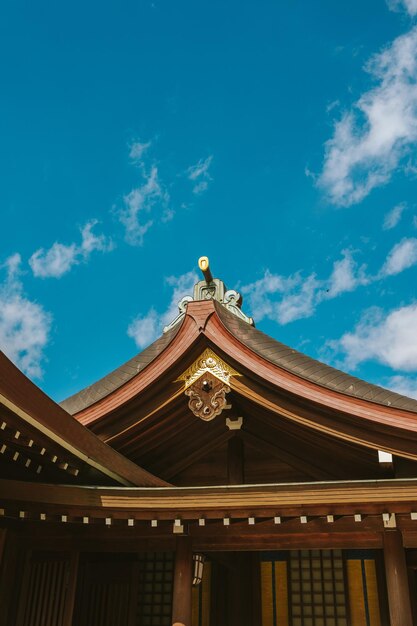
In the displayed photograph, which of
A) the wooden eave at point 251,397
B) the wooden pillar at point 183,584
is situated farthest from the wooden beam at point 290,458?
the wooden pillar at point 183,584

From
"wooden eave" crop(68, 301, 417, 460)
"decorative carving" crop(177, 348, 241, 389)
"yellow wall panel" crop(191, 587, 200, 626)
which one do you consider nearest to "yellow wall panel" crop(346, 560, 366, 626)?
"yellow wall panel" crop(191, 587, 200, 626)

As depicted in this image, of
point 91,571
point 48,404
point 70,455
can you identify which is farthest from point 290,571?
point 48,404

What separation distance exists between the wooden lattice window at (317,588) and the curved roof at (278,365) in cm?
312

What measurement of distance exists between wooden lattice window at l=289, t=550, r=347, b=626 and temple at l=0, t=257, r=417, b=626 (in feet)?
0.07

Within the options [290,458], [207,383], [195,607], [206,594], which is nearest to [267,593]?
[206,594]

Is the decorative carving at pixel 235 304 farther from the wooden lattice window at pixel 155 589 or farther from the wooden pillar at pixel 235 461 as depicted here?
the wooden lattice window at pixel 155 589

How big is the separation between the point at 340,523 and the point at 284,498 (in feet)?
3.49

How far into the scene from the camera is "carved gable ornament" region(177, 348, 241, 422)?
25.6 ft

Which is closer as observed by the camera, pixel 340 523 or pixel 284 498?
pixel 284 498

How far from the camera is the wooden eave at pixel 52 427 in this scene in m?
5.20

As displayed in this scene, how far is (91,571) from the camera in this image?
794cm

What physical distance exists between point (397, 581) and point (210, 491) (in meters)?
2.27

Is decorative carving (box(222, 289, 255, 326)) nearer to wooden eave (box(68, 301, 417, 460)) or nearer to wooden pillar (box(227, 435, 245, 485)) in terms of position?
wooden eave (box(68, 301, 417, 460))

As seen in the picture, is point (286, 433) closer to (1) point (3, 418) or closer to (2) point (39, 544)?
(2) point (39, 544)
